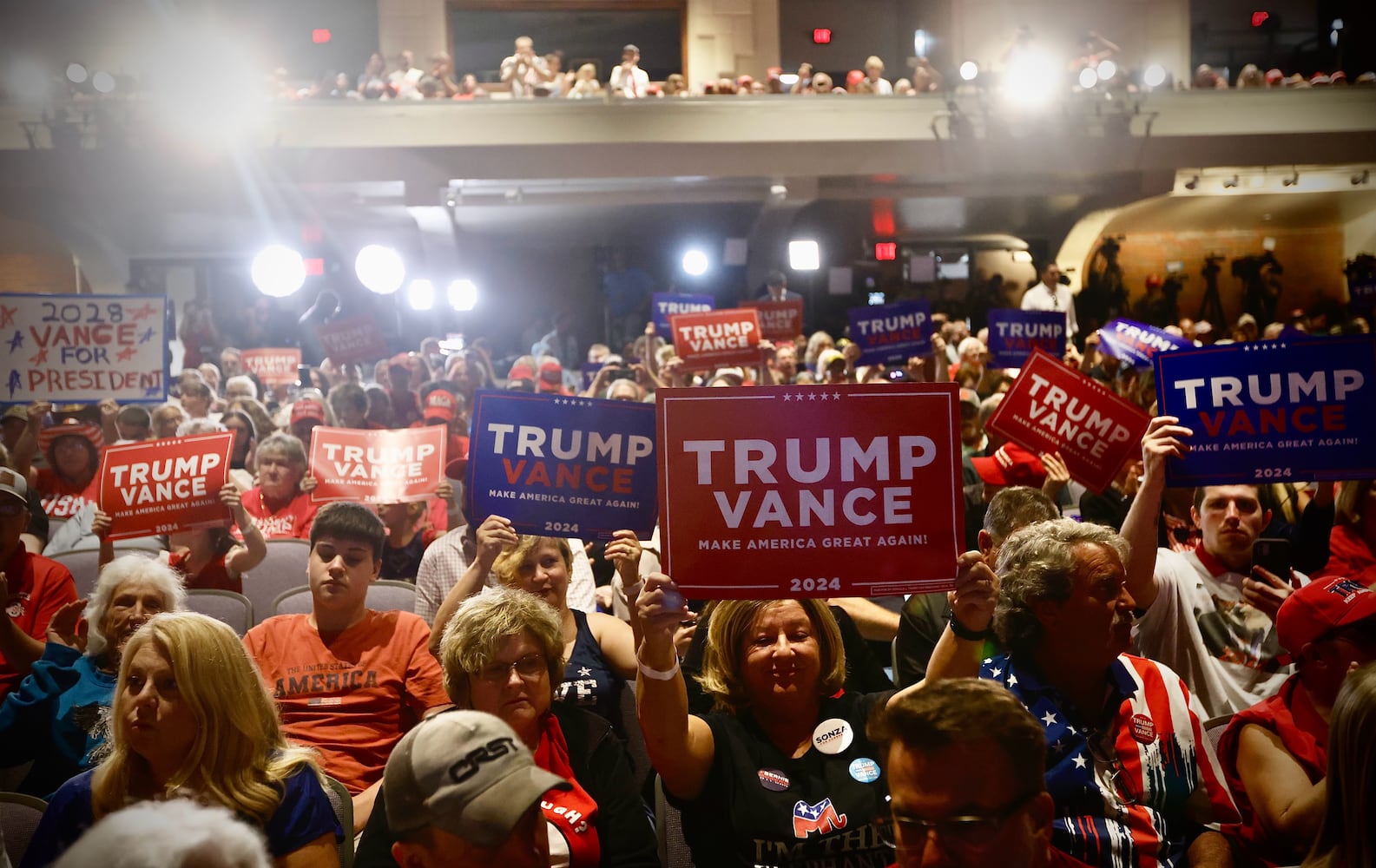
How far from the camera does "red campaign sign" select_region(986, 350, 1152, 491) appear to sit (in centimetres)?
456

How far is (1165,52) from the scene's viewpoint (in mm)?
20641

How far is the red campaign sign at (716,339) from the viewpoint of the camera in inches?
373

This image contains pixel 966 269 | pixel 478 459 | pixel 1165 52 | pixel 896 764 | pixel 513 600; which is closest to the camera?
pixel 896 764

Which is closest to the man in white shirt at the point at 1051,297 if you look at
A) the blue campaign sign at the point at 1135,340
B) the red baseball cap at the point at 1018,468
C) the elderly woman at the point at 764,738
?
the blue campaign sign at the point at 1135,340

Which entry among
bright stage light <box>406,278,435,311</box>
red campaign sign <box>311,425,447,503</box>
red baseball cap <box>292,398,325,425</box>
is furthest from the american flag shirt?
bright stage light <box>406,278,435,311</box>

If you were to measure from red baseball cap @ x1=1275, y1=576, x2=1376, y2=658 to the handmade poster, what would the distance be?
6.18 meters

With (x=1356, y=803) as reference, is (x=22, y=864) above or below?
below

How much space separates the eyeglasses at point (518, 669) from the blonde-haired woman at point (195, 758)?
520 mm

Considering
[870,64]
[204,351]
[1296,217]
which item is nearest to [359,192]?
[204,351]

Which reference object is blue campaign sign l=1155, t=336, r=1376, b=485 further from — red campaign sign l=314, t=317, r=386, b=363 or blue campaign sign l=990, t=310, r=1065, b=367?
red campaign sign l=314, t=317, r=386, b=363

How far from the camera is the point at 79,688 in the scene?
11.4 feet

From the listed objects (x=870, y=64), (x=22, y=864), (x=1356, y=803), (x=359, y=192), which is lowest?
(x=22, y=864)

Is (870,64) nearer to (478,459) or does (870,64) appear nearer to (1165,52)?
(1165,52)

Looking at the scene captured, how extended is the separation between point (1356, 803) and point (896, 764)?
2.84 feet
